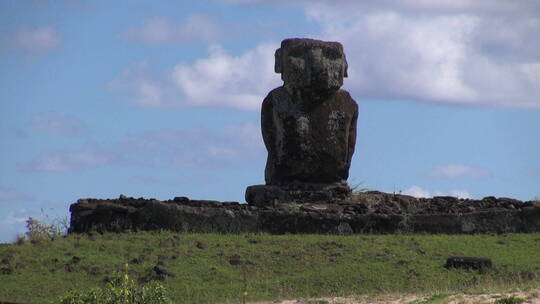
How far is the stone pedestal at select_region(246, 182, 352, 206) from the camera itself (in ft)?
82.2

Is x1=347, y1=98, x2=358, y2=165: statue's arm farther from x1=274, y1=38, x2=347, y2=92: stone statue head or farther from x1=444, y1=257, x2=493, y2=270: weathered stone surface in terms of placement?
x1=444, y1=257, x2=493, y2=270: weathered stone surface

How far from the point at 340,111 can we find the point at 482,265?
7062 mm

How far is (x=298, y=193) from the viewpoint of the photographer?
82.4 ft

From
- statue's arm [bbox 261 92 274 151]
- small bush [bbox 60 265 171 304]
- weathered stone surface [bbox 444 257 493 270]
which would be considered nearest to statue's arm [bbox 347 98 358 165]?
statue's arm [bbox 261 92 274 151]

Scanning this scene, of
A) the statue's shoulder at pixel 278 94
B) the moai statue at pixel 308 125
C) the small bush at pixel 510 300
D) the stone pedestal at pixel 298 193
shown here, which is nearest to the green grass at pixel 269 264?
the small bush at pixel 510 300

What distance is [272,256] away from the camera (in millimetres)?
20250

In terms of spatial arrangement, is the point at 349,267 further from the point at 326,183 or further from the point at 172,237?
the point at 326,183

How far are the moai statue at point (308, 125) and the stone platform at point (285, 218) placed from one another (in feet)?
4.41

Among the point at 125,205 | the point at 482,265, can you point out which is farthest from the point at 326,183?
the point at 482,265

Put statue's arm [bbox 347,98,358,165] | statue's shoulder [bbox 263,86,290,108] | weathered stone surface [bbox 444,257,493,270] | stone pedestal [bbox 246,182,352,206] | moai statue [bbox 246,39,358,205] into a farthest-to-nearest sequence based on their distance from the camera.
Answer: statue's arm [bbox 347,98,358,165], statue's shoulder [bbox 263,86,290,108], moai statue [bbox 246,39,358,205], stone pedestal [bbox 246,182,352,206], weathered stone surface [bbox 444,257,493,270]

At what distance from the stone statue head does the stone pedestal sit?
2.20m

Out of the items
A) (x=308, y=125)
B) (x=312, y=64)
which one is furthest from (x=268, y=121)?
(x=312, y=64)

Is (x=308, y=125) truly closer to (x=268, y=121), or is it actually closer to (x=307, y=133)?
(x=307, y=133)

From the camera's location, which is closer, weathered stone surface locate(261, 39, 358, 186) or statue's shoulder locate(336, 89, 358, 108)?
weathered stone surface locate(261, 39, 358, 186)
